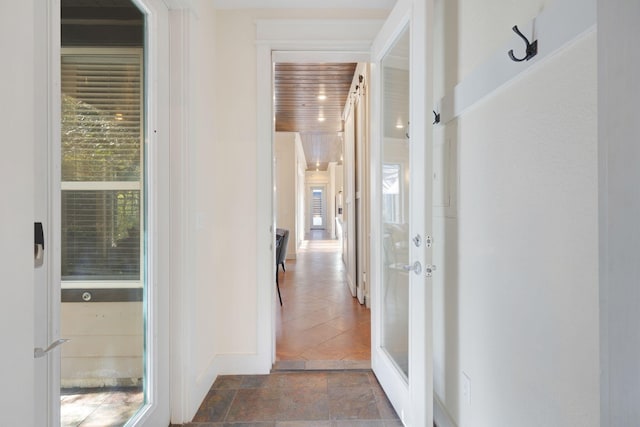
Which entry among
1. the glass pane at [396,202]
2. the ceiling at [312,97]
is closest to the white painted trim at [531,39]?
the glass pane at [396,202]

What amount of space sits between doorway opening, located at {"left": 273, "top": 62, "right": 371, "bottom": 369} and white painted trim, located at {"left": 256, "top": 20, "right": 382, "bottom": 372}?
454 mm

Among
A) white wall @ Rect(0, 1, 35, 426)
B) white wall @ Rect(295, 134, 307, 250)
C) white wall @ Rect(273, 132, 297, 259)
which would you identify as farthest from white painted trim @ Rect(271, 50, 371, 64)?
white wall @ Rect(295, 134, 307, 250)

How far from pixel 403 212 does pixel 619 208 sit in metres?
1.27

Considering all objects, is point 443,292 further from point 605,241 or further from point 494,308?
point 605,241

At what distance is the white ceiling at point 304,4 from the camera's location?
227cm

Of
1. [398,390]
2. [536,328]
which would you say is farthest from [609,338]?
[398,390]

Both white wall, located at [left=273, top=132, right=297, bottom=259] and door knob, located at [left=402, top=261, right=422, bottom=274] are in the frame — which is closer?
door knob, located at [left=402, top=261, right=422, bottom=274]

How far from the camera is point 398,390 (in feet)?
5.92

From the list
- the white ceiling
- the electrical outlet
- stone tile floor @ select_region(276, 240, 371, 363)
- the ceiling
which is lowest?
stone tile floor @ select_region(276, 240, 371, 363)

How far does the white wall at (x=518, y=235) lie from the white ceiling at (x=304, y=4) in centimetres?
74

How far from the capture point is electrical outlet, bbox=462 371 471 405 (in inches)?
55.5

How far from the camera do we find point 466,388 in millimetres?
Answer: 1436

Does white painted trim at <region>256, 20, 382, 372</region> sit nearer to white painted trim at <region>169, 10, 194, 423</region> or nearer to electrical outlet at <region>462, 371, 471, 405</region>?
white painted trim at <region>169, 10, 194, 423</region>

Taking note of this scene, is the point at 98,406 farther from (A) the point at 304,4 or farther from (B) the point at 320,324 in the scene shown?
(A) the point at 304,4
